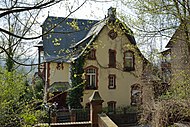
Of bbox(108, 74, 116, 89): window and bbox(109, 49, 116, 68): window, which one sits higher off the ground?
bbox(109, 49, 116, 68): window

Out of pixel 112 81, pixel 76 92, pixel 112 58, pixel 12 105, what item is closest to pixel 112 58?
pixel 112 58

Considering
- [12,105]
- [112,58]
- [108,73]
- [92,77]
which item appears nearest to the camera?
[12,105]

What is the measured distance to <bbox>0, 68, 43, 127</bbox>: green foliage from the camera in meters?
4.40

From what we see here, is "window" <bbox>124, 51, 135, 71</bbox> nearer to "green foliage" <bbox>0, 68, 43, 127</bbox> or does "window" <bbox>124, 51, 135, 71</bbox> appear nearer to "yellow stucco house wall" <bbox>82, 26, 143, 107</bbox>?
"yellow stucco house wall" <bbox>82, 26, 143, 107</bbox>

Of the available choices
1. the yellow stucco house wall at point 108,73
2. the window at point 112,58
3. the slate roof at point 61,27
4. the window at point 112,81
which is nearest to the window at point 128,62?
the yellow stucco house wall at point 108,73

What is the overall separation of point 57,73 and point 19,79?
15348 mm

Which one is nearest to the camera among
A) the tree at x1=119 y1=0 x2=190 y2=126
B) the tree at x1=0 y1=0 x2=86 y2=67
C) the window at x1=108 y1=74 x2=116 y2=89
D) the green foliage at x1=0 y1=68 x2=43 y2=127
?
the tree at x1=0 y1=0 x2=86 y2=67

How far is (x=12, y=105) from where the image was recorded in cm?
489

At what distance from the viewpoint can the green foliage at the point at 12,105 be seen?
4402 millimetres

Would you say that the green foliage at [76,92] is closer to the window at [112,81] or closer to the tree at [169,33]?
the window at [112,81]

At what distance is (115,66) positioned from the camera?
790 inches

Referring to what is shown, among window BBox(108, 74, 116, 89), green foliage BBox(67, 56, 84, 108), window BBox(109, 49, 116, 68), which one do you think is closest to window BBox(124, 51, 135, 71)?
window BBox(109, 49, 116, 68)

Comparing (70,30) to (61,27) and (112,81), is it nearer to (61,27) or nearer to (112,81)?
(61,27)

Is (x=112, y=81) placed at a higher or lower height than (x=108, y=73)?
lower
